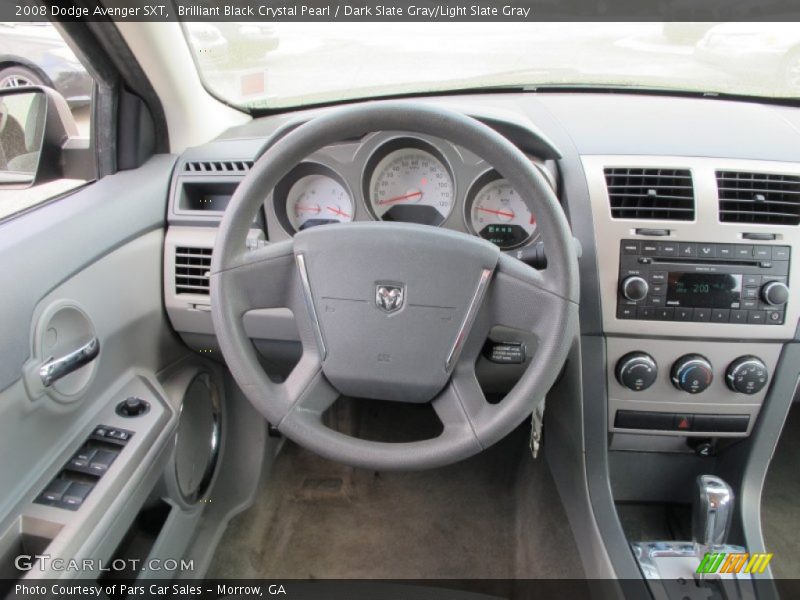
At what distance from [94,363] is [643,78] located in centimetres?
178

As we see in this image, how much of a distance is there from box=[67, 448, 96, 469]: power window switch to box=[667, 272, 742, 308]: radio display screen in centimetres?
147

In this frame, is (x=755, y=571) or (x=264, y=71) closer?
(x=755, y=571)

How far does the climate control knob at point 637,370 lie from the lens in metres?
1.53

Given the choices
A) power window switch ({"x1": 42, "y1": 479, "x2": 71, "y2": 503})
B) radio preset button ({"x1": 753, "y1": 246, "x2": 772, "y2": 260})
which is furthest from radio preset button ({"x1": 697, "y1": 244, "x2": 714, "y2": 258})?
power window switch ({"x1": 42, "y1": 479, "x2": 71, "y2": 503})

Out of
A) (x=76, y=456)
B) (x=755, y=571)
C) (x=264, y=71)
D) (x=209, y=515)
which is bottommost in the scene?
(x=209, y=515)

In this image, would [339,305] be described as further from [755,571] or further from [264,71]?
[755,571]

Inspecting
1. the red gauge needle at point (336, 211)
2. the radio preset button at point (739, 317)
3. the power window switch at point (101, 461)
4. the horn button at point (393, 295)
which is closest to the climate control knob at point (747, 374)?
the radio preset button at point (739, 317)

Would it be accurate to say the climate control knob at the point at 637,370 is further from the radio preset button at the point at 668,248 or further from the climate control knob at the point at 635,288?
the radio preset button at the point at 668,248

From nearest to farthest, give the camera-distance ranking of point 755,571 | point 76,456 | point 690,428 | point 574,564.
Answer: point 76,456 → point 755,571 → point 690,428 → point 574,564

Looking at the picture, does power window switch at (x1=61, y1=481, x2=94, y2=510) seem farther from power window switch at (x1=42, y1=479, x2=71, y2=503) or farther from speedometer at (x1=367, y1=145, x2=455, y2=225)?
speedometer at (x1=367, y1=145, x2=455, y2=225)

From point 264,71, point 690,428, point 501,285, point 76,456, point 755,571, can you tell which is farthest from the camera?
point 264,71

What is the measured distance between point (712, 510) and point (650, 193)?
2.65ft

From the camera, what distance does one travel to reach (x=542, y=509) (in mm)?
1911

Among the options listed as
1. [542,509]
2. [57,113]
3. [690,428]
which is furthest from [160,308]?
[690,428]
